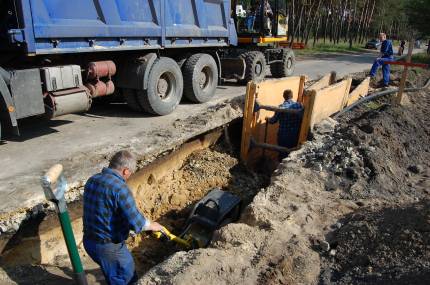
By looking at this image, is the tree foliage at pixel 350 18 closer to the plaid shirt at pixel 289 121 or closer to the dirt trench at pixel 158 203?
the plaid shirt at pixel 289 121

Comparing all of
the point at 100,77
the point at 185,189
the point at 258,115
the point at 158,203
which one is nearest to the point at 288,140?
the point at 258,115

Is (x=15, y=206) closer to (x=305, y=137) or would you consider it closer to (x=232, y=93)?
(x=305, y=137)

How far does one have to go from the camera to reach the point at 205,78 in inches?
382

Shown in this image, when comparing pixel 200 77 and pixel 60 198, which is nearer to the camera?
pixel 60 198

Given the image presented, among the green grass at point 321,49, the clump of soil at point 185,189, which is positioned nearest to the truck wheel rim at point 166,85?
the clump of soil at point 185,189

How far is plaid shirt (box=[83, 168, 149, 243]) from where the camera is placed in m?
3.30

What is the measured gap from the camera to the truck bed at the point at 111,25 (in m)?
5.53

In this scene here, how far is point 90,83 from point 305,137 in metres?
3.82

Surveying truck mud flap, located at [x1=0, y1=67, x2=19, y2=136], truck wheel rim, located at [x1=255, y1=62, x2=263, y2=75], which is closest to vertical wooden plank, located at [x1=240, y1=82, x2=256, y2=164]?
truck mud flap, located at [x1=0, y1=67, x2=19, y2=136]

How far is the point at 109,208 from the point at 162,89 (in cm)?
517

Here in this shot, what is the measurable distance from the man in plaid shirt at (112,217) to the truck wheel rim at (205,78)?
623 centimetres

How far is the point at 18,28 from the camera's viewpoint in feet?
17.9

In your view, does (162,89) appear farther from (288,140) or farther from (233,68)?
(233,68)

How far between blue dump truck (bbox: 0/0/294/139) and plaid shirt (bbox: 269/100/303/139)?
2.40m
